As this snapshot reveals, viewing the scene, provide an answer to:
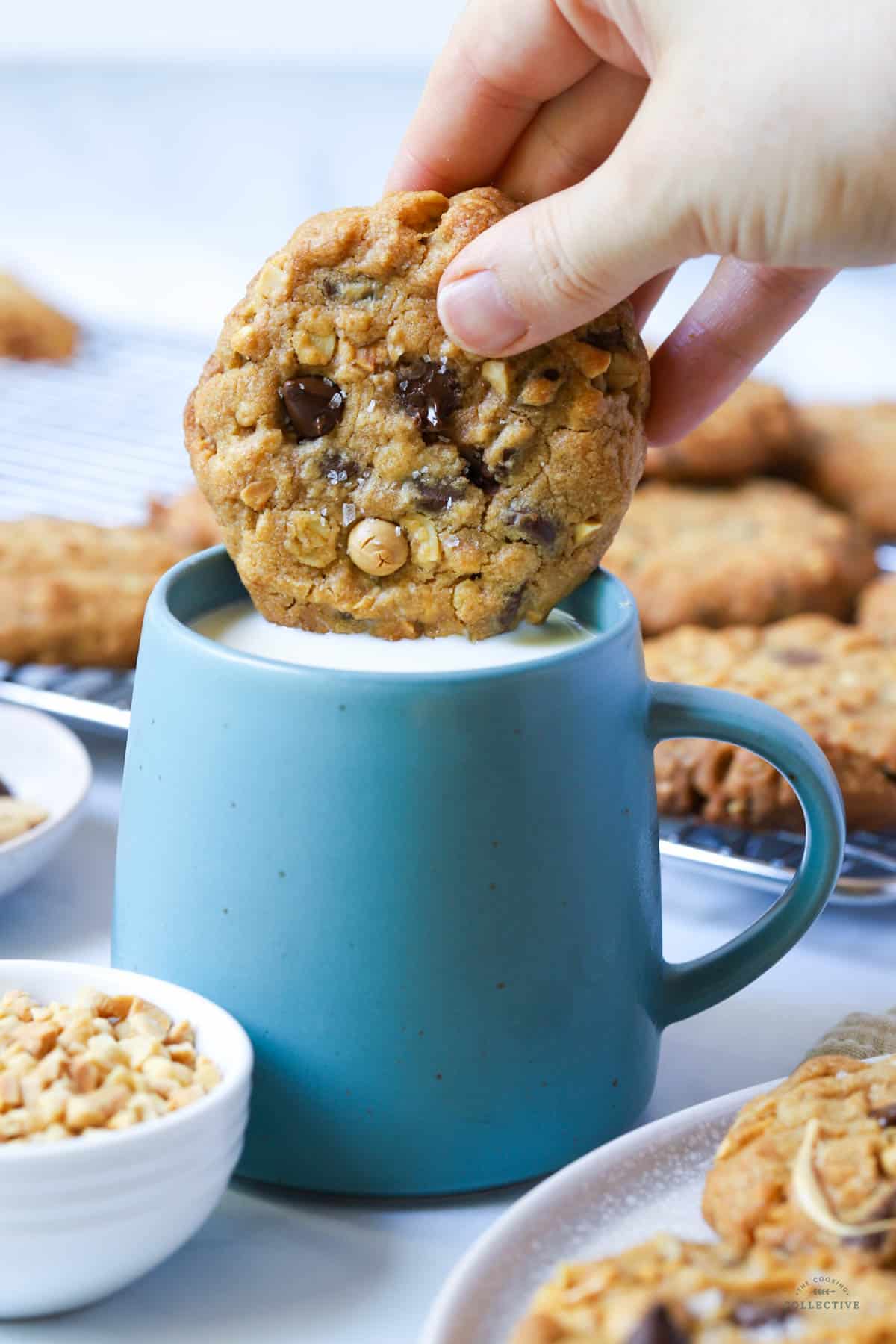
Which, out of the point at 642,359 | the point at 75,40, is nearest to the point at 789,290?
the point at 642,359

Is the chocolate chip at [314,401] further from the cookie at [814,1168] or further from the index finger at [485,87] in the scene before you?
the cookie at [814,1168]

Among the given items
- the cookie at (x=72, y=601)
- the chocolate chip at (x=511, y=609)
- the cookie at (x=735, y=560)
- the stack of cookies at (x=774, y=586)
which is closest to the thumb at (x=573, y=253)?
the chocolate chip at (x=511, y=609)

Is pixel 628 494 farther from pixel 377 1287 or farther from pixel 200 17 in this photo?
pixel 200 17

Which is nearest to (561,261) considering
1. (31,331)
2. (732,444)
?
(732,444)

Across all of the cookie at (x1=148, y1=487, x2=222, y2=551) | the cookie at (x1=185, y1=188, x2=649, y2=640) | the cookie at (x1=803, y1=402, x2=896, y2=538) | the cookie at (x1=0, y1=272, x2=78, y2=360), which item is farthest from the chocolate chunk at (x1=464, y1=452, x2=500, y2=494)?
the cookie at (x1=0, y1=272, x2=78, y2=360)

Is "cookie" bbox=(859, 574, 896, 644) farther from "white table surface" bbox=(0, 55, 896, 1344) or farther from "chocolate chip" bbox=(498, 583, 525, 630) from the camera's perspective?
"chocolate chip" bbox=(498, 583, 525, 630)

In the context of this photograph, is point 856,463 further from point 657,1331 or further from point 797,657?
point 657,1331
